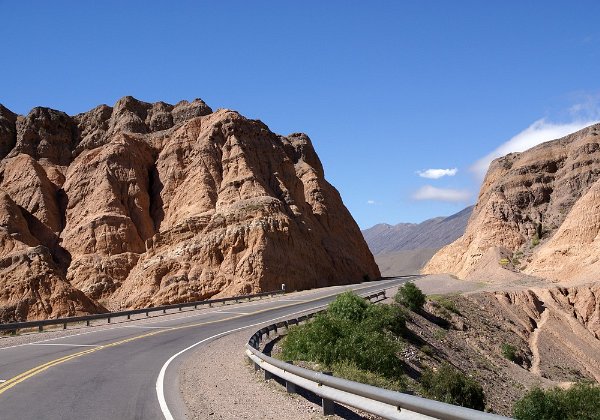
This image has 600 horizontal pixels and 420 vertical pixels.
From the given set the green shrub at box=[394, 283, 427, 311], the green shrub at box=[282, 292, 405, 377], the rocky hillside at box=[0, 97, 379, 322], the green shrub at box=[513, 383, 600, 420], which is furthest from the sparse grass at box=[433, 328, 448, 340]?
the rocky hillside at box=[0, 97, 379, 322]

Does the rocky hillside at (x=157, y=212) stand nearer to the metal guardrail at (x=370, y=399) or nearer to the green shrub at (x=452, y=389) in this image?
the green shrub at (x=452, y=389)

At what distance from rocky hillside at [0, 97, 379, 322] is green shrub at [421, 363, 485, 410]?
25.4 metres

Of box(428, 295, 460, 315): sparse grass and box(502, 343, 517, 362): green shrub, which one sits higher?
box(428, 295, 460, 315): sparse grass

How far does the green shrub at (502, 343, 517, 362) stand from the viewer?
3482cm

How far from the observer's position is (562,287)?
5000 centimetres

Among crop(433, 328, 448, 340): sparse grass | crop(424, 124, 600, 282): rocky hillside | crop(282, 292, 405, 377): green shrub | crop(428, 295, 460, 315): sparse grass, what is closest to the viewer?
crop(282, 292, 405, 377): green shrub

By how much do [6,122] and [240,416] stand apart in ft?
253

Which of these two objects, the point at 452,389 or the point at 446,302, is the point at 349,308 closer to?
the point at 452,389

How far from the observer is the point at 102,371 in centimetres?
1405

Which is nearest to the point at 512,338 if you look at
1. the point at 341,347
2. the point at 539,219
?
the point at 341,347

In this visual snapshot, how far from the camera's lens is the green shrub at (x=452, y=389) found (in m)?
20.5

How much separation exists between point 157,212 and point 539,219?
47893 mm

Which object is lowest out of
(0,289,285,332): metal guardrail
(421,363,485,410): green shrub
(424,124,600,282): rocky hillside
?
(421,363,485,410): green shrub

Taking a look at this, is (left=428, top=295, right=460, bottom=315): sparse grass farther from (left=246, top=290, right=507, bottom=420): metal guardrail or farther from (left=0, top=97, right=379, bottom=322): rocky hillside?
(left=246, top=290, right=507, bottom=420): metal guardrail
